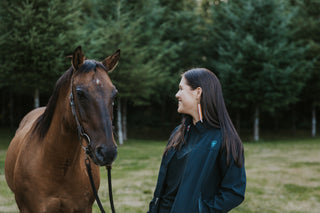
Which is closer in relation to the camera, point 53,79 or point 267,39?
point 53,79

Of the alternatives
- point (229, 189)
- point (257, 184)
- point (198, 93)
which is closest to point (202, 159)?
point (229, 189)

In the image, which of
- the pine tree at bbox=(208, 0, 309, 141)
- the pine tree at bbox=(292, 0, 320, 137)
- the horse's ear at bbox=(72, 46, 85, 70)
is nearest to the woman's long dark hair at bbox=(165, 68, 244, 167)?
the horse's ear at bbox=(72, 46, 85, 70)

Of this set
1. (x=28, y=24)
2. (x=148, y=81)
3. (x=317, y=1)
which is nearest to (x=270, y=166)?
(x=148, y=81)

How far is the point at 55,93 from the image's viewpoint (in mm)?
2742

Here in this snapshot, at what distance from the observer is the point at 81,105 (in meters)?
2.27

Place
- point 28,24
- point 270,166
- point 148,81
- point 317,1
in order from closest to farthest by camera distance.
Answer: point 270,166
point 28,24
point 148,81
point 317,1

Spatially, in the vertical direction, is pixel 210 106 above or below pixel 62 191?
above

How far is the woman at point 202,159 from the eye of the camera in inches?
69.5

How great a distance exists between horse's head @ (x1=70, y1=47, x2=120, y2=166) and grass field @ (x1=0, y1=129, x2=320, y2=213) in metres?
3.41

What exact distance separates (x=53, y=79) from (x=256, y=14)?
12.7 m

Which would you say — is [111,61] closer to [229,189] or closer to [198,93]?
[198,93]

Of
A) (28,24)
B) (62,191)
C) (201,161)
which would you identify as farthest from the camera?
(28,24)

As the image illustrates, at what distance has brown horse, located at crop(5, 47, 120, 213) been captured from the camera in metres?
2.23

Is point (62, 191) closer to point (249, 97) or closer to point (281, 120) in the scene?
point (249, 97)
